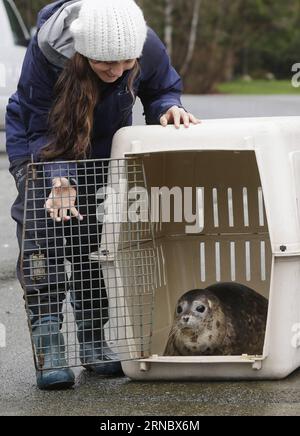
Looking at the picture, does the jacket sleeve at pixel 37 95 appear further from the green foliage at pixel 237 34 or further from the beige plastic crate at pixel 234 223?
the green foliage at pixel 237 34

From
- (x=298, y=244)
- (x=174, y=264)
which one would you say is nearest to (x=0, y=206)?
(x=174, y=264)

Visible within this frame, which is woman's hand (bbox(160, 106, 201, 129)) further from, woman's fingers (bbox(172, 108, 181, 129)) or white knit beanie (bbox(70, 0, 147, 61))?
white knit beanie (bbox(70, 0, 147, 61))

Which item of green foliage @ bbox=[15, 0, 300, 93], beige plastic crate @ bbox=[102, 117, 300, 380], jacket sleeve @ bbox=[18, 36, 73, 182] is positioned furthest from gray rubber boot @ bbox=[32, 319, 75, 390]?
green foliage @ bbox=[15, 0, 300, 93]

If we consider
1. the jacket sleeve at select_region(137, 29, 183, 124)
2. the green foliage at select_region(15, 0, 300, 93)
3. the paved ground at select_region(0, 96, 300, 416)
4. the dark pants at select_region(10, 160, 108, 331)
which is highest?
the green foliage at select_region(15, 0, 300, 93)

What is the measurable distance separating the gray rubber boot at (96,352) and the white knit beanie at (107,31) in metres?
0.93

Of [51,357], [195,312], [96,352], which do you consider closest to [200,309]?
[195,312]

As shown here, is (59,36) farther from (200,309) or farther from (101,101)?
(200,309)

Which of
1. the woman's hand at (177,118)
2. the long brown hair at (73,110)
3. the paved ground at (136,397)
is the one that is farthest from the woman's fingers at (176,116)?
the paved ground at (136,397)

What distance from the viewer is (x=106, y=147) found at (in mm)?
3863

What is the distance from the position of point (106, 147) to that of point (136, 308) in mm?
563

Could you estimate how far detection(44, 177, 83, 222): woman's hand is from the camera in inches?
141

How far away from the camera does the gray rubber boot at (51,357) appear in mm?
3709

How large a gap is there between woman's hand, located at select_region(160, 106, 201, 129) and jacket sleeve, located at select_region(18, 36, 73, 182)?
0.36 metres
